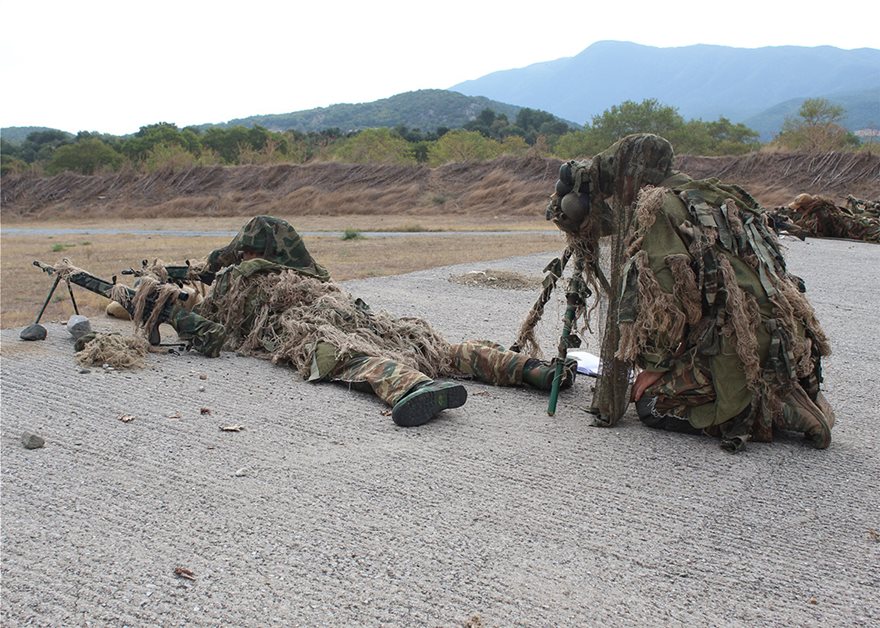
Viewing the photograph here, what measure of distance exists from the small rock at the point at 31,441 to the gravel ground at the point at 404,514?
33 millimetres

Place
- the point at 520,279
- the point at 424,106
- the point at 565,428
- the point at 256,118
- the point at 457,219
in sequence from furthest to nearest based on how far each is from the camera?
the point at 256,118, the point at 424,106, the point at 457,219, the point at 520,279, the point at 565,428

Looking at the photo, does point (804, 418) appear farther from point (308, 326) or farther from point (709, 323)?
point (308, 326)

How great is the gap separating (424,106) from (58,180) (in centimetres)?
9574

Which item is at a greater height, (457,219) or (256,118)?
(256,118)

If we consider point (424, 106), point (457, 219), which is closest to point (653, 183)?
point (457, 219)

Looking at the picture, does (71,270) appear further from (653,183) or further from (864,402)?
(864,402)

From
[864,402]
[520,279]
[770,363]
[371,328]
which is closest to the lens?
[770,363]

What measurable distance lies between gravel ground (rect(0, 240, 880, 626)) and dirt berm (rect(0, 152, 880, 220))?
23.5 metres

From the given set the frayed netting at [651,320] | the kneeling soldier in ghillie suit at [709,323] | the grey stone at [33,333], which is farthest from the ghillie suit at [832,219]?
the grey stone at [33,333]

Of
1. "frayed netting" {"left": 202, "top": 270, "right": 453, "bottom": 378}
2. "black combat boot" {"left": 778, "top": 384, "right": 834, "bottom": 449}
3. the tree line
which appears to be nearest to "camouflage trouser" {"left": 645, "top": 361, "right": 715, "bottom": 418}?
"black combat boot" {"left": 778, "top": 384, "right": 834, "bottom": 449}

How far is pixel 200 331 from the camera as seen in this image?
18.7ft

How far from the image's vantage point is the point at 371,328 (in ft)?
17.9

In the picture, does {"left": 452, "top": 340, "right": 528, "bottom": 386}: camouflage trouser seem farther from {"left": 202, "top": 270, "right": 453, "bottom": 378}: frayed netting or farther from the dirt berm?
the dirt berm

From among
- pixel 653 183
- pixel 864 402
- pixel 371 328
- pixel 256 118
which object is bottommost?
pixel 864 402
